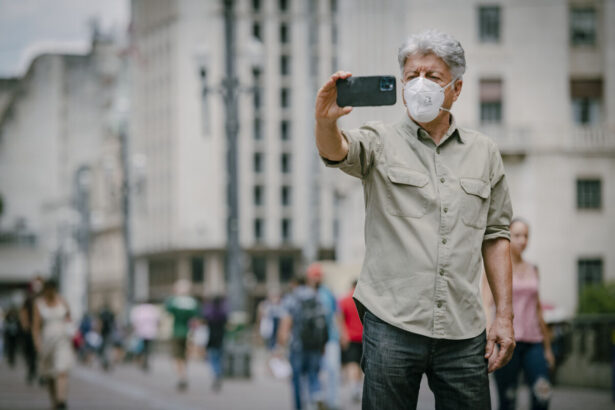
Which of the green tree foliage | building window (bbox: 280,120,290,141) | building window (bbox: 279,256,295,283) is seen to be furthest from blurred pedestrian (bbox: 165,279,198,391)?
building window (bbox: 280,120,290,141)

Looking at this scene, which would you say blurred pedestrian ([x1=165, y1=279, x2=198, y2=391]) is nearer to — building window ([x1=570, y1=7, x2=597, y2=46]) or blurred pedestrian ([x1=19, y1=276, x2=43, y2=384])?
blurred pedestrian ([x1=19, y1=276, x2=43, y2=384])

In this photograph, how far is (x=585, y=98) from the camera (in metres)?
33.9

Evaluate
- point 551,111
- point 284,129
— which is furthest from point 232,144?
point 284,129

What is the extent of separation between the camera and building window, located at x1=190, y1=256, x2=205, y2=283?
7838 cm

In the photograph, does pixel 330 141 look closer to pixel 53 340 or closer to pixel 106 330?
pixel 53 340

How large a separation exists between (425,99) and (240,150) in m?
74.4

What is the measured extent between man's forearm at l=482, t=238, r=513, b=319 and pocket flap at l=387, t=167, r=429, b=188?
1.34 feet

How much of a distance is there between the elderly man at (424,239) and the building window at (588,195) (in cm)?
3059

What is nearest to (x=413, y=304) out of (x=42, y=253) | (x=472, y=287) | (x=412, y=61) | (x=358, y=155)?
(x=472, y=287)

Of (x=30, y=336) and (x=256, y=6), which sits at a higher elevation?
(x=256, y=6)

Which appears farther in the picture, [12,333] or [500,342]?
[12,333]

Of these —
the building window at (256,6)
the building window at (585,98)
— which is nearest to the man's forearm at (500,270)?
the building window at (585,98)

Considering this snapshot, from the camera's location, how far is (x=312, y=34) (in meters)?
32.4

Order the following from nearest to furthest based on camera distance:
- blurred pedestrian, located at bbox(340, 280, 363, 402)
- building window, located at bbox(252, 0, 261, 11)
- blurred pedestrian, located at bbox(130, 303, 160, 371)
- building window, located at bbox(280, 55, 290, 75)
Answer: blurred pedestrian, located at bbox(340, 280, 363, 402) < blurred pedestrian, located at bbox(130, 303, 160, 371) < building window, located at bbox(280, 55, 290, 75) < building window, located at bbox(252, 0, 261, 11)
